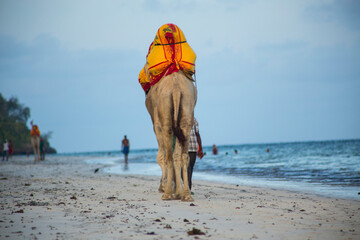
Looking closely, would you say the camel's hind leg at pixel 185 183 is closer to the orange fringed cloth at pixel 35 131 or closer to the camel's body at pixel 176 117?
the camel's body at pixel 176 117

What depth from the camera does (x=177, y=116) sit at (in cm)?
765

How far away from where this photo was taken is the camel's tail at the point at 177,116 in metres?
7.63

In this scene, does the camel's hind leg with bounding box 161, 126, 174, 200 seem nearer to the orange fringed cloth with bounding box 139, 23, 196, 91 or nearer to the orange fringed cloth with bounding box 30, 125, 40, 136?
the orange fringed cloth with bounding box 139, 23, 196, 91

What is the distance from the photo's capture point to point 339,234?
493cm

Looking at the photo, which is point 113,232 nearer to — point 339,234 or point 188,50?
point 339,234

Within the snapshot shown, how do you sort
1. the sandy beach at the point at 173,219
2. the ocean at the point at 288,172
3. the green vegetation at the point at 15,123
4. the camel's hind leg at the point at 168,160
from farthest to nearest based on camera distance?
the green vegetation at the point at 15,123 → the ocean at the point at 288,172 → the camel's hind leg at the point at 168,160 → the sandy beach at the point at 173,219

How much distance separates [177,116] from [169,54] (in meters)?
1.33

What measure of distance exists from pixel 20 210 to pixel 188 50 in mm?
4365

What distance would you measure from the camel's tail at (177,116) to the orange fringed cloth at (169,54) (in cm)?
56

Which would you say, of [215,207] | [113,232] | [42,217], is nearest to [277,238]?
[113,232]

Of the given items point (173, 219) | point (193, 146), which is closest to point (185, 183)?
point (193, 146)

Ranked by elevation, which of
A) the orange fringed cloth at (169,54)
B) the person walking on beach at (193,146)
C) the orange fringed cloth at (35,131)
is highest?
the orange fringed cloth at (169,54)

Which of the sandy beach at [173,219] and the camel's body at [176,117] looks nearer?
the sandy beach at [173,219]

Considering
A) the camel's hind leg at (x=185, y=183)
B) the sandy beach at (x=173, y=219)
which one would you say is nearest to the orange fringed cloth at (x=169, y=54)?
the camel's hind leg at (x=185, y=183)
